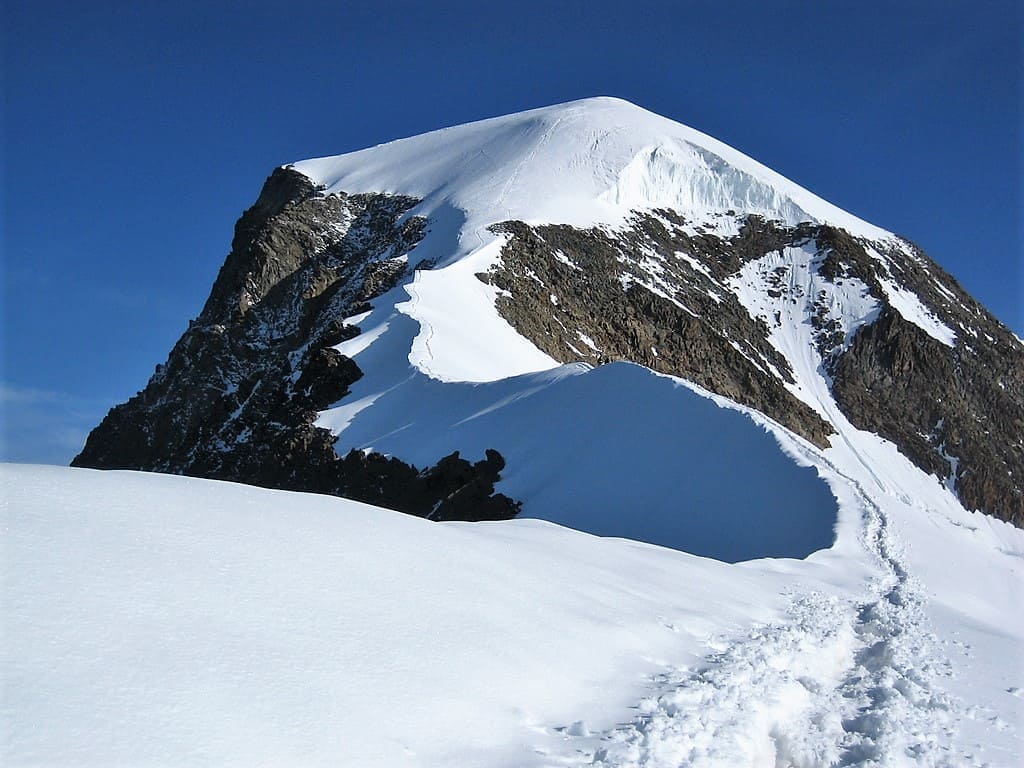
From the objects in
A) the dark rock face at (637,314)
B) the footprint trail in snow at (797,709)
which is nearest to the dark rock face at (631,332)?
the dark rock face at (637,314)

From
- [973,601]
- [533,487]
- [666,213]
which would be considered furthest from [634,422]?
[666,213]

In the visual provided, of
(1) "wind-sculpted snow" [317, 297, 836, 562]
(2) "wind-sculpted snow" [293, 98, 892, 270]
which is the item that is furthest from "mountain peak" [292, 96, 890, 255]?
(1) "wind-sculpted snow" [317, 297, 836, 562]

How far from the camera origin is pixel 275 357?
47344 millimetres

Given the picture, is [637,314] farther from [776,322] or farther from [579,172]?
[579,172]

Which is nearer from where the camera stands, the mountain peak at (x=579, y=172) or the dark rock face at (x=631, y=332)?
the dark rock face at (x=631, y=332)

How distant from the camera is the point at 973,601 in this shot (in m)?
12.6

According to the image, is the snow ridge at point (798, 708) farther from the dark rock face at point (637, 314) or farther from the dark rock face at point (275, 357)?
the dark rock face at point (637, 314)

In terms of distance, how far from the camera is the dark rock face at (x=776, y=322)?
4065cm

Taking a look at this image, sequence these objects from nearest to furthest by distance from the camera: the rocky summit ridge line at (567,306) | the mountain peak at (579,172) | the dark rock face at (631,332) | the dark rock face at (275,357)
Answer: the dark rock face at (275,357) → the rocky summit ridge line at (567,306) → the dark rock face at (631,332) → the mountain peak at (579,172)

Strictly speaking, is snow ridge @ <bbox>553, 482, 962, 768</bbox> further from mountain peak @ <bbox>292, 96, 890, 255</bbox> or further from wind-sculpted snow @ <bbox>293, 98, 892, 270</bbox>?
mountain peak @ <bbox>292, 96, 890, 255</bbox>

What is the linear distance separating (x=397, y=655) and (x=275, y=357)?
145 feet

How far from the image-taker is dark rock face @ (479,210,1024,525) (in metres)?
40.6

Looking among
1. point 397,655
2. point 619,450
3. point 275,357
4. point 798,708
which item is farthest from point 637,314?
point 397,655

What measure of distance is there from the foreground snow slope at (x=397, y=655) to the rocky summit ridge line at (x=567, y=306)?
16175 mm
